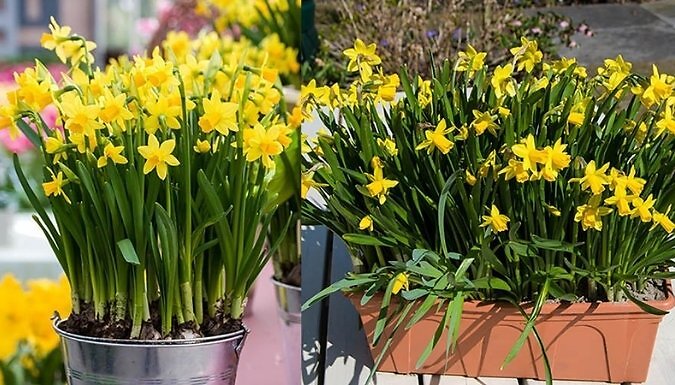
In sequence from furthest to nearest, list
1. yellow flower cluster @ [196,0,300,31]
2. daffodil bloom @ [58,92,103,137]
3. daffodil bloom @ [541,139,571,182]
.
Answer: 1. yellow flower cluster @ [196,0,300,31]
2. daffodil bloom @ [541,139,571,182]
3. daffodil bloom @ [58,92,103,137]

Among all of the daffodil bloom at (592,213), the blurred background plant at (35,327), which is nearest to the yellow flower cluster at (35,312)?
the blurred background plant at (35,327)

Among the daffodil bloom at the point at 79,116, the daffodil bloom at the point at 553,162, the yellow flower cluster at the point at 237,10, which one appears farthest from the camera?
the yellow flower cluster at the point at 237,10

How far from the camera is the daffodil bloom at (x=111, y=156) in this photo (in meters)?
0.61

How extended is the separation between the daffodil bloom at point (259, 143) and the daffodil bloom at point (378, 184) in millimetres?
154

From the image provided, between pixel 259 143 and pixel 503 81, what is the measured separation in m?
0.28

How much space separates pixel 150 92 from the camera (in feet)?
2.09

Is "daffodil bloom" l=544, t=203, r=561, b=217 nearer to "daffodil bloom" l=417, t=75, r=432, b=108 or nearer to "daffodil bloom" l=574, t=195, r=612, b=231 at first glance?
"daffodil bloom" l=574, t=195, r=612, b=231

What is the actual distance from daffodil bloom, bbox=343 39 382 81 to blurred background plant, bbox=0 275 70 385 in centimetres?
36

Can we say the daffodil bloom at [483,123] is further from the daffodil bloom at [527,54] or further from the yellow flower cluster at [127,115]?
the yellow flower cluster at [127,115]

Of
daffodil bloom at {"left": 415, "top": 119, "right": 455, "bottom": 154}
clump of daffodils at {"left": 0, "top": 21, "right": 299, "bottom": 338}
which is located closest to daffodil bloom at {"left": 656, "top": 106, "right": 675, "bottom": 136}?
daffodil bloom at {"left": 415, "top": 119, "right": 455, "bottom": 154}

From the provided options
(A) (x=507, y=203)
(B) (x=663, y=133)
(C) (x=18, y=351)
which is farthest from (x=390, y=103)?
(C) (x=18, y=351)

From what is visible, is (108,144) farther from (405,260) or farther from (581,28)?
(581,28)

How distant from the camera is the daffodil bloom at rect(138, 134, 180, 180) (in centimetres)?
61

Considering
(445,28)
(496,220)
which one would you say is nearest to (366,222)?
(496,220)
